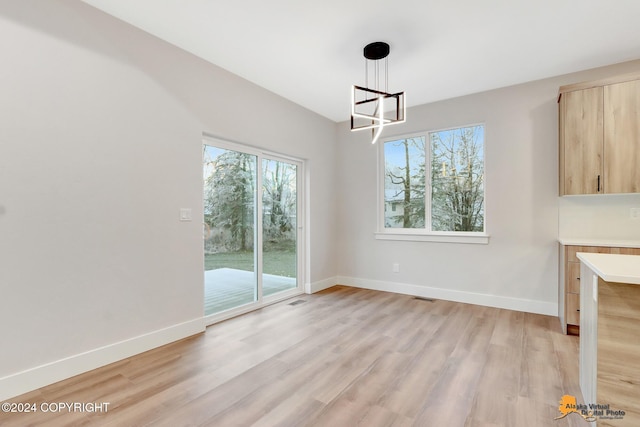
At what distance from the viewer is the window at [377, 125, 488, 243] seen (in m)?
3.97

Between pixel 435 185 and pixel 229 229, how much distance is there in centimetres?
288

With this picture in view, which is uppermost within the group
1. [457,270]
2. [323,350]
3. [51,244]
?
[51,244]

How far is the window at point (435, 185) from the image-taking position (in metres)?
3.97

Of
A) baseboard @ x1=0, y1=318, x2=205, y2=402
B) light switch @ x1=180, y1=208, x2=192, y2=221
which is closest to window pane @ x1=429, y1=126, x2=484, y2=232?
light switch @ x1=180, y1=208, x2=192, y2=221

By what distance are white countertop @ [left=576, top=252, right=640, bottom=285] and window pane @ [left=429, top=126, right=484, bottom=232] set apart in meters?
2.26

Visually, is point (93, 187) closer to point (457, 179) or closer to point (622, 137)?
point (457, 179)

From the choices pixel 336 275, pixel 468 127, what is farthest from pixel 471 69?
pixel 336 275

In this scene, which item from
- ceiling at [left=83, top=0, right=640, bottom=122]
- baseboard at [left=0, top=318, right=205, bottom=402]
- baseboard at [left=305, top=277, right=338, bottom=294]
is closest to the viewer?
baseboard at [left=0, top=318, right=205, bottom=402]

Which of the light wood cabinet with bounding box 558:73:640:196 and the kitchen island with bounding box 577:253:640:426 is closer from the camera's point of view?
the kitchen island with bounding box 577:253:640:426

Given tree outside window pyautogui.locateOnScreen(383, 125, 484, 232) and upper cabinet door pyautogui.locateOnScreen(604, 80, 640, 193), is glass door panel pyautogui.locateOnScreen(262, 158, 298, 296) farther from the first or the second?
upper cabinet door pyautogui.locateOnScreen(604, 80, 640, 193)

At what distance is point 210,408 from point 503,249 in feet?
11.8

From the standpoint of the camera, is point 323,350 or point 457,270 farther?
point 457,270

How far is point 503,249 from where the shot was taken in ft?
12.2

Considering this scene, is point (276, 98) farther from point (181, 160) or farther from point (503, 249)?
point (503, 249)
